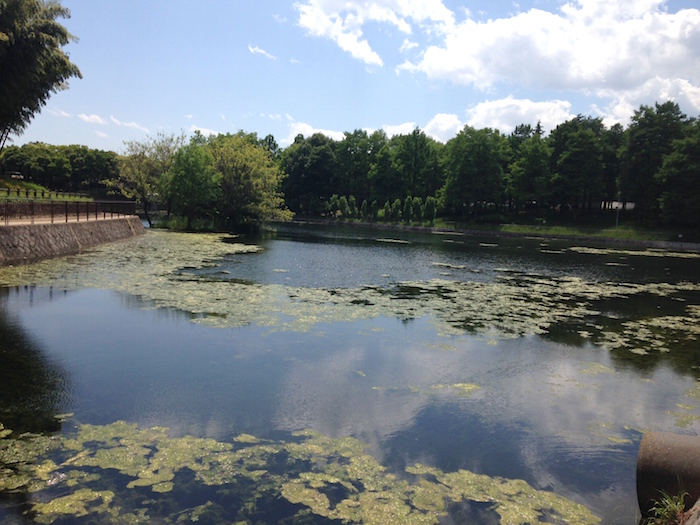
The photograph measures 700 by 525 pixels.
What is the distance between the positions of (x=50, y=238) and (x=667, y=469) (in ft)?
89.8

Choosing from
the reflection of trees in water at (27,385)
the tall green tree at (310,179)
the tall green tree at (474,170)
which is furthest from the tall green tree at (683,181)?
the reflection of trees in water at (27,385)

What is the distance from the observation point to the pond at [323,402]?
557cm

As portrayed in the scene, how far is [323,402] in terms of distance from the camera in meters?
8.34

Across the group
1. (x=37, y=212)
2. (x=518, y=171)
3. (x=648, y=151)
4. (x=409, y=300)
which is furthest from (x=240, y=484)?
(x=518, y=171)

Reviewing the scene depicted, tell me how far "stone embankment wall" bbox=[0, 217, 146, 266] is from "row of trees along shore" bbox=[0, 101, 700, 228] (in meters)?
15.7

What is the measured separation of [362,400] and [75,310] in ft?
31.7

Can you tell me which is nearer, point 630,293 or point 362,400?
point 362,400

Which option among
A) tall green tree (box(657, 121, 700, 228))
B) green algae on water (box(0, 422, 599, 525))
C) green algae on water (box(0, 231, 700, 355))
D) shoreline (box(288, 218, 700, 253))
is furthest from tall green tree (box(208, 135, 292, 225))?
tall green tree (box(657, 121, 700, 228))

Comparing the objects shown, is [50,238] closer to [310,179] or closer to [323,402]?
[323,402]

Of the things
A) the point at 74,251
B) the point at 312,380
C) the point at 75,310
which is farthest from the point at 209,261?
the point at 312,380

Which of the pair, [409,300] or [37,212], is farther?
[37,212]

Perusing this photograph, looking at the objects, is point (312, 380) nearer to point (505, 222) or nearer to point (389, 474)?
point (389, 474)

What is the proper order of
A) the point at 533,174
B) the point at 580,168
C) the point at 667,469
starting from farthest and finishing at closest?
the point at 533,174
the point at 580,168
the point at 667,469

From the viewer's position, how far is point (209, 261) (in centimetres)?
2578
